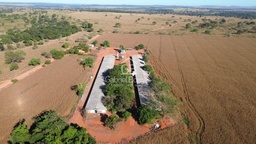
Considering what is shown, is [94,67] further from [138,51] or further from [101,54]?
[138,51]

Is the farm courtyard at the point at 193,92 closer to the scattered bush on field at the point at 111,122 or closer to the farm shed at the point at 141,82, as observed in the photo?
the scattered bush on field at the point at 111,122

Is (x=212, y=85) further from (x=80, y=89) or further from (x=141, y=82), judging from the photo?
(x=80, y=89)

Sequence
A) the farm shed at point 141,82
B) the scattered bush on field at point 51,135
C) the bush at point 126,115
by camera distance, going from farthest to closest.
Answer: the farm shed at point 141,82 < the bush at point 126,115 < the scattered bush on field at point 51,135

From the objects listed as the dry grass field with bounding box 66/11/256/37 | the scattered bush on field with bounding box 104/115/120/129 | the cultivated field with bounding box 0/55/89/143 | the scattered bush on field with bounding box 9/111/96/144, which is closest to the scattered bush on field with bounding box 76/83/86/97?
the cultivated field with bounding box 0/55/89/143

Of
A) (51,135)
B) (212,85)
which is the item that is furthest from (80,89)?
(212,85)

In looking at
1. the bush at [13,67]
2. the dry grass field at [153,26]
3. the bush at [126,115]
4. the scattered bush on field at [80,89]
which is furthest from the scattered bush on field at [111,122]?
the dry grass field at [153,26]

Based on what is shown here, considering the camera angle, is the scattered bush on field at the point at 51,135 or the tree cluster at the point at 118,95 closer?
the scattered bush on field at the point at 51,135

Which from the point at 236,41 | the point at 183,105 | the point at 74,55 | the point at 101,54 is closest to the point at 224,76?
the point at 183,105
